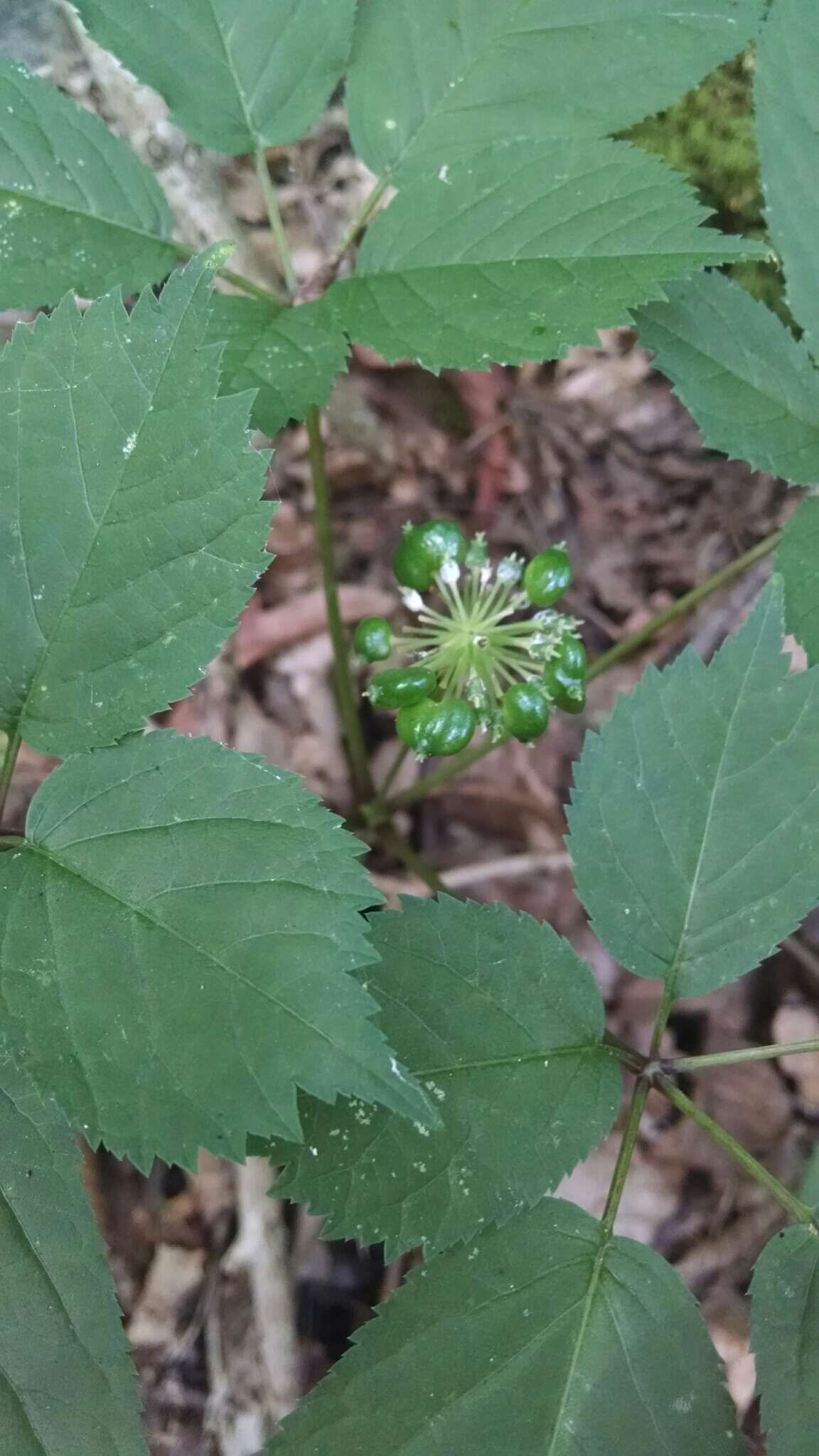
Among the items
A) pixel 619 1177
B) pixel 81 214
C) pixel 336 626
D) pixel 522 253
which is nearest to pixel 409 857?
pixel 336 626

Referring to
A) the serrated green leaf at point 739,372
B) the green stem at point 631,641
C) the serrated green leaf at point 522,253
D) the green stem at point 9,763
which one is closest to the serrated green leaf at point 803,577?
the serrated green leaf at point 739,372

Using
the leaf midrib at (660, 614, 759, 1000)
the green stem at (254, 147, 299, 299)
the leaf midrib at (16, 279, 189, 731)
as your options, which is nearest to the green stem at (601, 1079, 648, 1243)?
the leaf midrib at (660, 614, 759, 1000)

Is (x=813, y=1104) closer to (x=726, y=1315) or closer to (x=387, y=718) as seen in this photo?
(x=726, y=1315)

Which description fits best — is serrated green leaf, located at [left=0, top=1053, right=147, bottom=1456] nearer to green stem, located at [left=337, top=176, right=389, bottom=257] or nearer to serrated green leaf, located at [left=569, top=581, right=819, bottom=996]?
serrated green leaf, located at [left=569, top=581, right=819, bottom=996]

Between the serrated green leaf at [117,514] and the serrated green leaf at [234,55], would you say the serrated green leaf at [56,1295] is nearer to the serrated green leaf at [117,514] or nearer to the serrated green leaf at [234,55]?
the serrated green leaf at [117,514]

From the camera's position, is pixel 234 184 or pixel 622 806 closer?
pixel 622 806

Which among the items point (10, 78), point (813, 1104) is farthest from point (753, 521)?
point (10, 78)

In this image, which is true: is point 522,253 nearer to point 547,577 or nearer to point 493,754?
point 547,577
